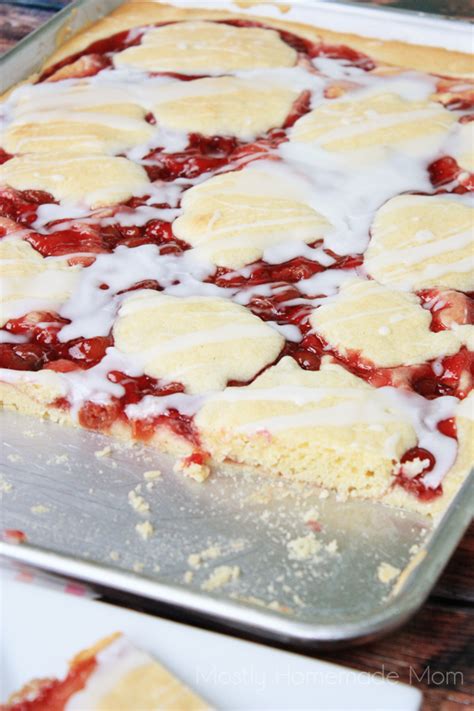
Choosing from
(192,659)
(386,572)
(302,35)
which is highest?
(302,35)

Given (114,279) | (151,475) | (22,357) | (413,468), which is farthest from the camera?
(114,279)

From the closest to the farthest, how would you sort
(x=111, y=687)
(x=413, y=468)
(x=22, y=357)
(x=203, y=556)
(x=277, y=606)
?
1. (x=111, y=687)
2. (x=277, y=606)
3. (x=203, y=556)
4. (x=413, y=468)
5. (x=22, y=357)

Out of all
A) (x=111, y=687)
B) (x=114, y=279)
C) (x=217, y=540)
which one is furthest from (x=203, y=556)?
(x=114, y=279)

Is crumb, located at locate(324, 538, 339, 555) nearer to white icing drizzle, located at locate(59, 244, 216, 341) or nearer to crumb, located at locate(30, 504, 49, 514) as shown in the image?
crumb, located at locate(30, 504, 49, 514)

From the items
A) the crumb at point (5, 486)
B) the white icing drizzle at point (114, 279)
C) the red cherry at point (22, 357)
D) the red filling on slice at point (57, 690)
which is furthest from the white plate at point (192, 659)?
the white icing drizzle at point (114, 279)

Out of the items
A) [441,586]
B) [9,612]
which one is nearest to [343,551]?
[441,586]

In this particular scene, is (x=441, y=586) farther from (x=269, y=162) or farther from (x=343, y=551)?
(x=269, y=162)

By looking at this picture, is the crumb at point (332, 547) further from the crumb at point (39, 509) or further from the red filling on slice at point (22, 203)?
the red filling on slice at point (22, 203)

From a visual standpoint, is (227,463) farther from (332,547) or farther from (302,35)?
(302,35)
